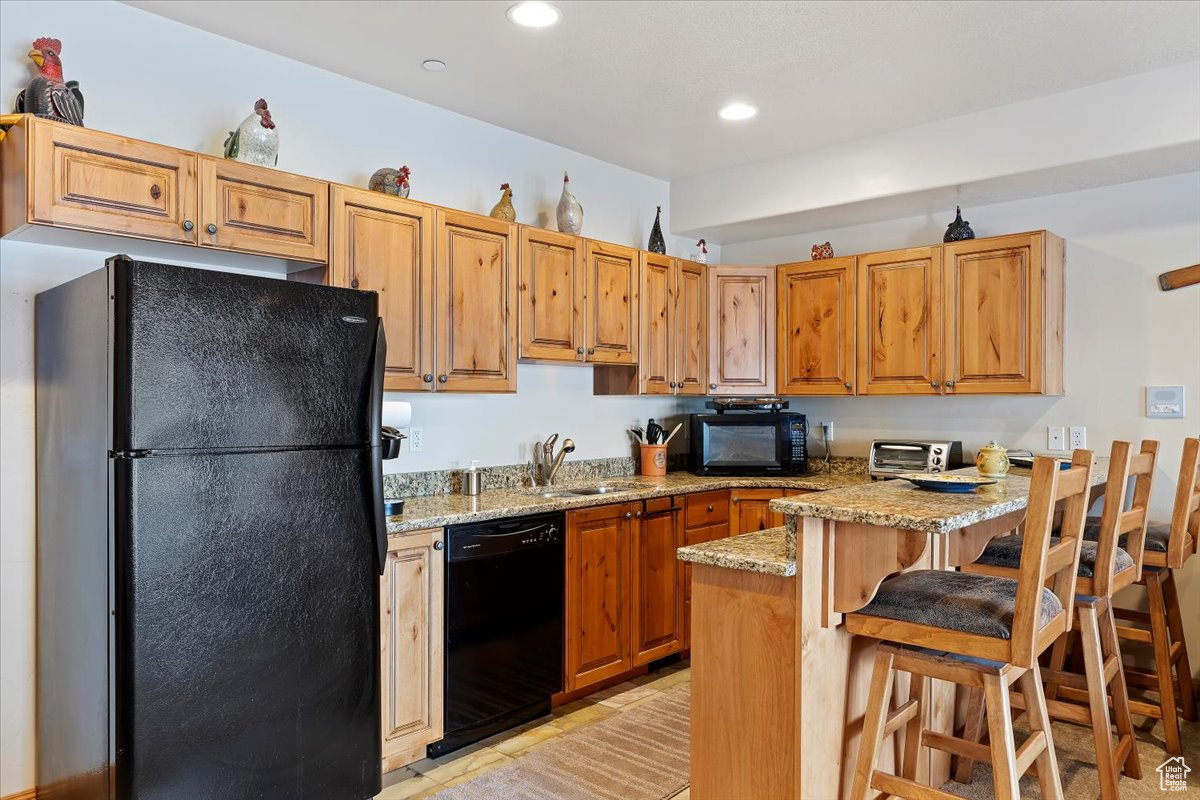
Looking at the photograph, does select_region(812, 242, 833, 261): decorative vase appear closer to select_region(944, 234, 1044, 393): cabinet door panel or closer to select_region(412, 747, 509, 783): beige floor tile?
select_region(944, 234, 1044, 393): cabinet door panel

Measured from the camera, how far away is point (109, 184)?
2.27 m

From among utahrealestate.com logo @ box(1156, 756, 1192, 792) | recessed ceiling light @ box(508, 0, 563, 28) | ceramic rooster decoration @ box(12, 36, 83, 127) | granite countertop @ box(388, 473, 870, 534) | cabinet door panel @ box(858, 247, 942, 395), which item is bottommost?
utahrealestate.com logo @ box(1156, 756, 1192, 792)

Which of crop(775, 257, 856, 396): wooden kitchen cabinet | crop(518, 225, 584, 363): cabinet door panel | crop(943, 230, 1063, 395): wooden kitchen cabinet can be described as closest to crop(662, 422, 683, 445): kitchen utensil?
crop(775, 257, 856, 396): wooden kitchen cabinet

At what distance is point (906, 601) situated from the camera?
1.91m

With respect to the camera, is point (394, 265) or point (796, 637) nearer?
point (796, 637)

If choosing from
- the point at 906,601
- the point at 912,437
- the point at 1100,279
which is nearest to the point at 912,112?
the point at 1100,279

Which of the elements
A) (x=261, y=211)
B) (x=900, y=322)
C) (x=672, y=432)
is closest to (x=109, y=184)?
(x=261, y=211)

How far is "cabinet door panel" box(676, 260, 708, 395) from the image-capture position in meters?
4.30

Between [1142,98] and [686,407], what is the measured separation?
2.68 metres

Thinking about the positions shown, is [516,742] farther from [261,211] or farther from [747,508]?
[261,211]

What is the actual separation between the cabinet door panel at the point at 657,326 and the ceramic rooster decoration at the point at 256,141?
1.93 metres

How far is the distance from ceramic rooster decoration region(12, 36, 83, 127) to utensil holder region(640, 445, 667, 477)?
9.63ft

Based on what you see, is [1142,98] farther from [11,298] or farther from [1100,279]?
[11,298]

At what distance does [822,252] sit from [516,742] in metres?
2.98
